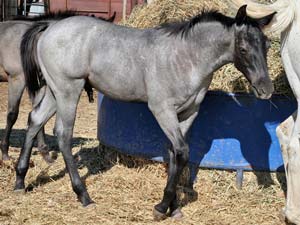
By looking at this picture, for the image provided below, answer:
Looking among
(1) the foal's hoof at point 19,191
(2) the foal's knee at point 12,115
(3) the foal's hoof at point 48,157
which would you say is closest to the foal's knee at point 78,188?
(1) the foal's hoof at point 19,191

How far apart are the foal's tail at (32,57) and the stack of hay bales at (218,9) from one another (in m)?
1.30

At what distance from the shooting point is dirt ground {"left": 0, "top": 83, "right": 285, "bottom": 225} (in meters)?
4.62

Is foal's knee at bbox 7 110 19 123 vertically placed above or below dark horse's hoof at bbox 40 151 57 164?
above

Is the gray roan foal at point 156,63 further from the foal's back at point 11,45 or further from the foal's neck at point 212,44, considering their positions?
the foal's back at point 11,45

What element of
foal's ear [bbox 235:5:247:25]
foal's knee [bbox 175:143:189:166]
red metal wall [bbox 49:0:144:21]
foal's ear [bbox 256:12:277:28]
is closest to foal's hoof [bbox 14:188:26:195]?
foal's knee [bbox 175:143:189:166]

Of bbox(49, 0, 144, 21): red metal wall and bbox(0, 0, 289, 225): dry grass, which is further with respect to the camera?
bbox(49, 0, 144, 21): red metal wall

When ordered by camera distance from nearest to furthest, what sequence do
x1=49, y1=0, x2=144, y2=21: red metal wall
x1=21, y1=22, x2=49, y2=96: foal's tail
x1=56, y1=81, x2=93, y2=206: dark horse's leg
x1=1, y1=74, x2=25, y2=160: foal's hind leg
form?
x1=56, y1=81, x2=93, y2=206: dark horse's leg < x1=21, y1=22, x2=49, y2=96: foal's tail < x1=1, y1=74, x2=25, y2=160: foal's hind leg < x1=49, y1=0, x2=144, y2=21: red metal wall

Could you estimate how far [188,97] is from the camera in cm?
446

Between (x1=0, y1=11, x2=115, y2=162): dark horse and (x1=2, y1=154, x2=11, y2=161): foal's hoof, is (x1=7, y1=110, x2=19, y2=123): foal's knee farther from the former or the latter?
(x1=2, y1=154, x2=11, y2=161): foal's hoof

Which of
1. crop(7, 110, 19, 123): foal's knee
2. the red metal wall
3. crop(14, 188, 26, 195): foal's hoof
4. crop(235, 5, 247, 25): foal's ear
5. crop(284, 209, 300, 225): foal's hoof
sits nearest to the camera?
crop(235, 5, 247, 25): foal's ear

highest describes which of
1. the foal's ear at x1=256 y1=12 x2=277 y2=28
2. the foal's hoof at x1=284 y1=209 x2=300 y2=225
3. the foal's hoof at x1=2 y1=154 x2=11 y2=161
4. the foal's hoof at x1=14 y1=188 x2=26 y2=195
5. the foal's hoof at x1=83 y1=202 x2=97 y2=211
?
the foal's ear at x1=256 y1=12 x2=277 y2=28

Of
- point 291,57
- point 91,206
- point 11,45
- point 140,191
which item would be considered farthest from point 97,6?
point 291,57

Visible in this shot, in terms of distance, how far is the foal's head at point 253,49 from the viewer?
13.5ft

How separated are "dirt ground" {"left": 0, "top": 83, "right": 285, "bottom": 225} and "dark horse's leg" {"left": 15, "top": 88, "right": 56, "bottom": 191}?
0.18 m
